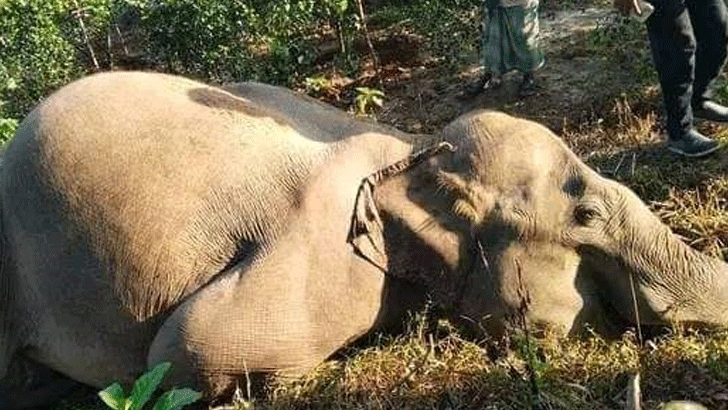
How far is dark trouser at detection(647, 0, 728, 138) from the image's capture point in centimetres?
495

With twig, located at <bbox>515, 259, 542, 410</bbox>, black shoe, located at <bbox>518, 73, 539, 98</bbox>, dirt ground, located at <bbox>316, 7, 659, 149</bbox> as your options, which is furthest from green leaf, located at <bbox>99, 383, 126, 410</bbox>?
black shoe, located at <bbox>518, 73, 539, 98</bbox>

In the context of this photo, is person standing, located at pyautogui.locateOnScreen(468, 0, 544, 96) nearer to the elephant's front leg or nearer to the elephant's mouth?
the elephant's mouth

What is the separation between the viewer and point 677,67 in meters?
5.07

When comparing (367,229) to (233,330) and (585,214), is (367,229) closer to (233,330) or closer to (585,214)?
(233,330)

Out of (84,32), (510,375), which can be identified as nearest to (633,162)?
(510,375)

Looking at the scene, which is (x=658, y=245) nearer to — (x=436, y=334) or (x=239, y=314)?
(x=436, y=334)

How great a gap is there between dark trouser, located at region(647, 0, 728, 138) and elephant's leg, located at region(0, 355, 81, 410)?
290 centimetres

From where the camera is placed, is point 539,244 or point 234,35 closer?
point 539,244

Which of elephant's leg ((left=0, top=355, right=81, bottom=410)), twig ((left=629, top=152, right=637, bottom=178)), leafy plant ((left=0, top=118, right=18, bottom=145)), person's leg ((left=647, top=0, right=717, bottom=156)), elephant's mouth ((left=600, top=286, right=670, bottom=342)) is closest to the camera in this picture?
elephant's mouth ((left=600, top=286, right=670, bottom=342))

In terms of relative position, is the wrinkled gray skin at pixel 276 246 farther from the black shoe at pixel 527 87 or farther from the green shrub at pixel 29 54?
the green shrub at pixel 29 54

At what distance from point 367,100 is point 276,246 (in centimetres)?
333

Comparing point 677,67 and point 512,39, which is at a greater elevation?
point 677,67

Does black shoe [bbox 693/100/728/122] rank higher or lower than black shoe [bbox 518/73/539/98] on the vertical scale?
higher

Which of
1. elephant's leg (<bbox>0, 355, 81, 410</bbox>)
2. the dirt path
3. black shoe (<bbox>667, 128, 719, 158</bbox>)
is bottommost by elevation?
the dirt path
